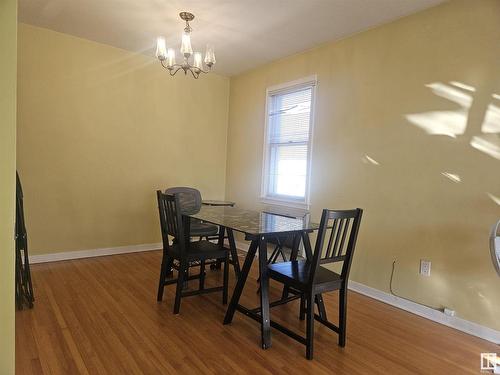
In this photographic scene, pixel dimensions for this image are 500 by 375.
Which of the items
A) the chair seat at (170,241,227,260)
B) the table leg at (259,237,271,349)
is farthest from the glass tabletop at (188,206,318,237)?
the chair seat at (170,241,227,260)

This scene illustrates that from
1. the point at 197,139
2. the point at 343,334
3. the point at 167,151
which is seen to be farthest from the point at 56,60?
the point at 343,334

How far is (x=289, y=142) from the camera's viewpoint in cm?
406

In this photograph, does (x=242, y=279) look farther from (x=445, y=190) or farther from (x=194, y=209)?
(x=445, y=190)

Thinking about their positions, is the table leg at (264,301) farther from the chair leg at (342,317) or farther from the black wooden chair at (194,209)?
the black wooden chair at (194,209)

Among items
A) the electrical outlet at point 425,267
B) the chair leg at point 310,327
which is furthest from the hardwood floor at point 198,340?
the electrical outlet at point 425,267

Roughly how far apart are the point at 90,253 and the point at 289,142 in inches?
110

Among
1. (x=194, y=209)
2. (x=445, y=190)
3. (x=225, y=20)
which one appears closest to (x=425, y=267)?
(x=445, y=190)

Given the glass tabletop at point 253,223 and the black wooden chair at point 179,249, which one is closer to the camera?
the glass tabletop at point 253,223

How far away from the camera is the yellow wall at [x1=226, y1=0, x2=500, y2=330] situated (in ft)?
7.89

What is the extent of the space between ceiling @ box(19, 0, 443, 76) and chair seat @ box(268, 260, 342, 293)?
216cm

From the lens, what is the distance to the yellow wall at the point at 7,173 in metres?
1.22

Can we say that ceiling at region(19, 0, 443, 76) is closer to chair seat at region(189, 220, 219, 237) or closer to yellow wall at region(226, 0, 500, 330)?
yellow wall at region(226, 0, 500, 330)

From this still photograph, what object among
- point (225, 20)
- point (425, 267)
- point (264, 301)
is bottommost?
point (264, 301)

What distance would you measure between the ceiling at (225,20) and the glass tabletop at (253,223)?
1.82 meters
